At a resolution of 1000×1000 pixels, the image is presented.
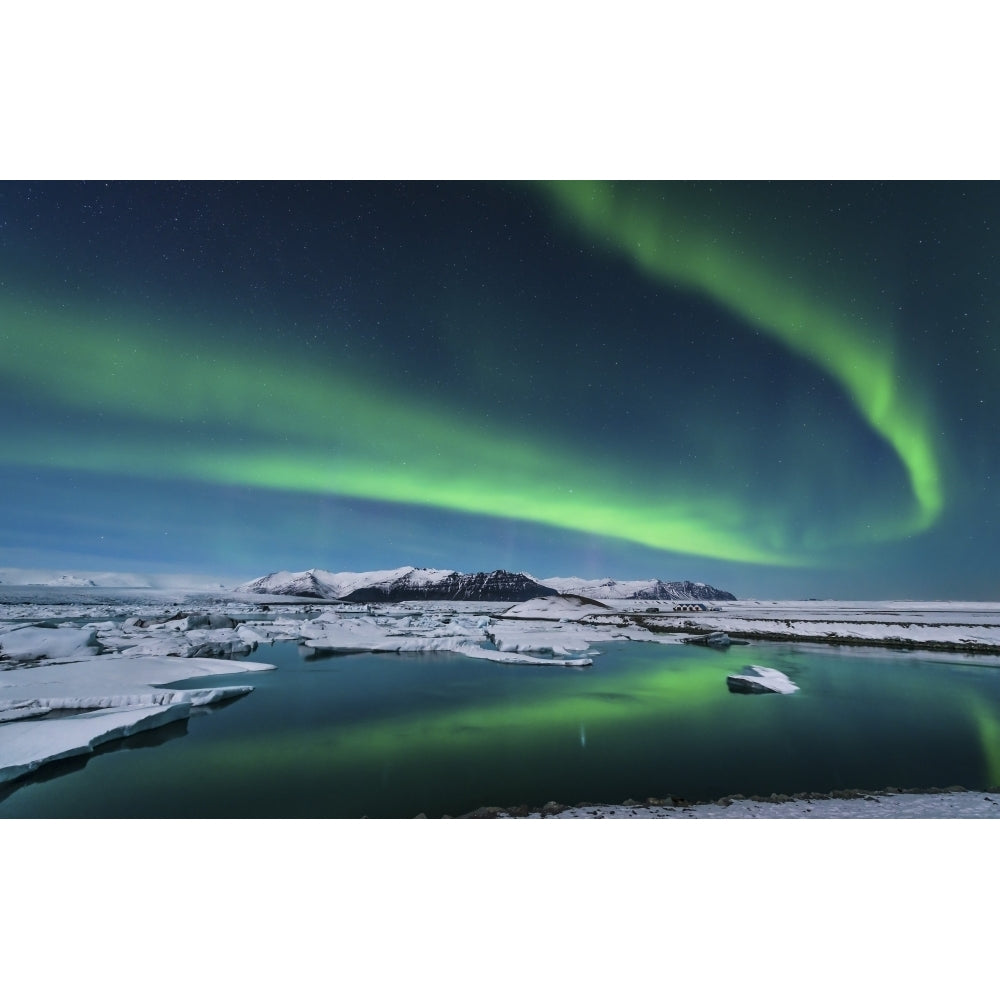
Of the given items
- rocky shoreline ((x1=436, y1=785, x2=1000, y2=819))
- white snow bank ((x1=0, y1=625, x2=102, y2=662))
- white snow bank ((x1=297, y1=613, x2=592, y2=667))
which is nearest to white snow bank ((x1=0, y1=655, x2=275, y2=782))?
white snow bank ((x1=0, y1=625, x2=102, y2=662))

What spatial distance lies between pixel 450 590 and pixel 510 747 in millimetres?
51848

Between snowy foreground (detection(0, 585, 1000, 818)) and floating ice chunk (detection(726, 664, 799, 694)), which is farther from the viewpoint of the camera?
floating ice chunk (detection(726, 664, 799, 694))

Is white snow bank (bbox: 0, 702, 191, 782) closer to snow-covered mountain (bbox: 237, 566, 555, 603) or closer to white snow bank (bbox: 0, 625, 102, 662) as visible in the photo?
white snow bank (bbox: 0, 625, 102, 662)

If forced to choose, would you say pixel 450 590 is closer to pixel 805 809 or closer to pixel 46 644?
pixel 46 644

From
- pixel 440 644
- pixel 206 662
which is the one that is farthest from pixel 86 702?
pixel 440 644

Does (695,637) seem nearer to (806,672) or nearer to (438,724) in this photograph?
(806,672)

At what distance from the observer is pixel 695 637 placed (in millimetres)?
19641

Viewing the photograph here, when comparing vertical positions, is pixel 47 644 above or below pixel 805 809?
above

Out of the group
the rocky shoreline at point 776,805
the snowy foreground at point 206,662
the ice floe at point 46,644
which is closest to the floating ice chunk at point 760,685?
the snowy foreground at point 206,662

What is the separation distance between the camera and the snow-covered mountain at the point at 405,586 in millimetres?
51031

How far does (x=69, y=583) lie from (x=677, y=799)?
10979 cm

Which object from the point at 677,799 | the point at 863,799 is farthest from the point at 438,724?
the point at 863,799

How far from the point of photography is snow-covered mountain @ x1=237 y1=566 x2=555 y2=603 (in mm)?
51031

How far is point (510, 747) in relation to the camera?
605cm
